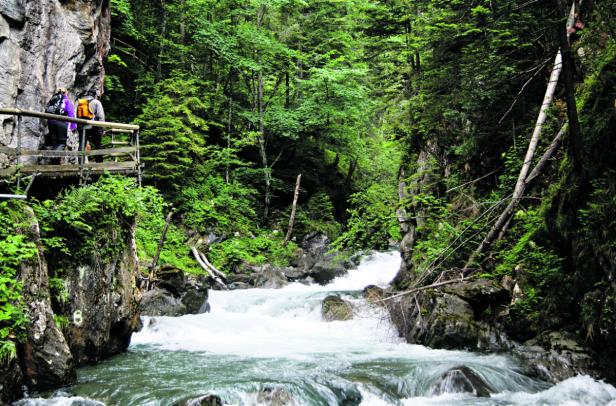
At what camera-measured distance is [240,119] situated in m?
27.9

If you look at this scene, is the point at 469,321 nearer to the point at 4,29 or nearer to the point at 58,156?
the point at 58,156

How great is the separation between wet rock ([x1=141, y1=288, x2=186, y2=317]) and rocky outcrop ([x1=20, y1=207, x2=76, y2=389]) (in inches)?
229

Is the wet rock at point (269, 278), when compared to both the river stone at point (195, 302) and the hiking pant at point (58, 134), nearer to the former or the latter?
the river stone at point (195, 302)

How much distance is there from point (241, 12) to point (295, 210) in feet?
39.4

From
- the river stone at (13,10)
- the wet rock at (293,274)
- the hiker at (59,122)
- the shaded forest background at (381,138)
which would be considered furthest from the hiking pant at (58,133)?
the wet rock at (293,274)

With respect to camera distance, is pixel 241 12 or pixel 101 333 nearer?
pixel 101 333

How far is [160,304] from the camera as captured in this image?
1331 centimetres

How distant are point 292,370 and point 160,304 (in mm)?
6220

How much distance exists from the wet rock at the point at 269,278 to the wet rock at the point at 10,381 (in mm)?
12885

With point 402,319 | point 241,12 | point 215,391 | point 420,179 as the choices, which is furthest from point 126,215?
point 241,12

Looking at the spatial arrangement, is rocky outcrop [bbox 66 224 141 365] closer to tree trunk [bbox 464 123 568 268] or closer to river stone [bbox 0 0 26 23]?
river stone [bbox 0 0 26 23]

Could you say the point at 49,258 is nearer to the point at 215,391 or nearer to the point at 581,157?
the point at 215,391

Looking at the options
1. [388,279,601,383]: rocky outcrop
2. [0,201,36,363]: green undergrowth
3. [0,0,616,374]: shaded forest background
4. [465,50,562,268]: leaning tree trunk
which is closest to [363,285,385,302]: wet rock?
[0,0,616,374]: shaded forest background

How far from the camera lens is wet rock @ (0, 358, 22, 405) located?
589cm
